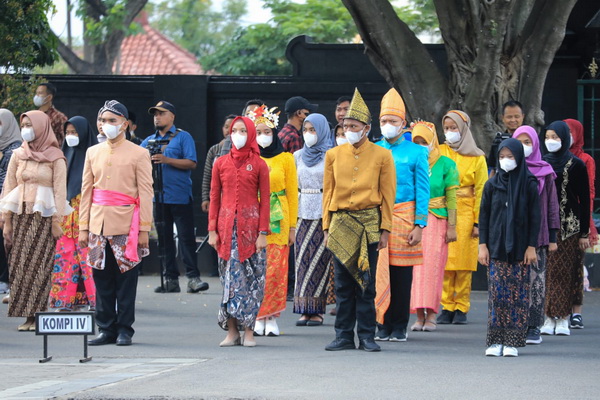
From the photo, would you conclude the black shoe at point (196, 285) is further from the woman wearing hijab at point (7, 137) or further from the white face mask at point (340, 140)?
the white face mask at point (340, 140)

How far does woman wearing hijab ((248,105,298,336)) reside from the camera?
11930mm

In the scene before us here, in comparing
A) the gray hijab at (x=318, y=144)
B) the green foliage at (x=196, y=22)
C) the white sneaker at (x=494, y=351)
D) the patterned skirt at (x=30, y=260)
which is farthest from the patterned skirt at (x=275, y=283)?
the green foliage at (x=196, y=22)

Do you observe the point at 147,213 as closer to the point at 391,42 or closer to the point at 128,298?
the point at 128,298

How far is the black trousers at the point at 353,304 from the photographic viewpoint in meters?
10.7

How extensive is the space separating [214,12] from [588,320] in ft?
192

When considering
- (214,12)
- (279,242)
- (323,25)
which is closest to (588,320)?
(279,242)

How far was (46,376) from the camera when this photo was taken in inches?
362

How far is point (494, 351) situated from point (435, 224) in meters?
2.29

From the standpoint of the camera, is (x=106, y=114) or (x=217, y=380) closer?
(x=217, y=380)

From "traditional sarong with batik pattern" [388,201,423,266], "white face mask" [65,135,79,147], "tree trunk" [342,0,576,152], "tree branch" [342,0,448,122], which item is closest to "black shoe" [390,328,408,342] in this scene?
"traditional sarong with batik pattern" [388,201,423,266]

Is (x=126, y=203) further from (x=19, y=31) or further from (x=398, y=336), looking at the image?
(x=19, y=31)

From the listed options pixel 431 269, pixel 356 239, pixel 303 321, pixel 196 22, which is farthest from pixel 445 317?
pixel 196 22

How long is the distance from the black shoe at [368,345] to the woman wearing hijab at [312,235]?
1.84 metres

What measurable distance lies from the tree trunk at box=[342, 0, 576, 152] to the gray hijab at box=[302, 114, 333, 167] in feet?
9.57
